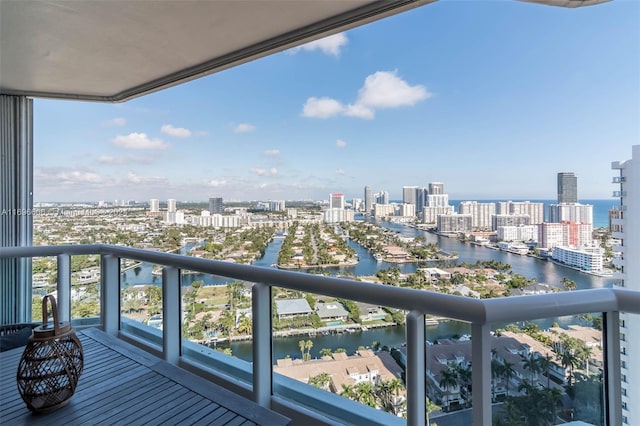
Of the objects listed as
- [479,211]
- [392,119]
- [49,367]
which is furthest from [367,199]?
[49,367]

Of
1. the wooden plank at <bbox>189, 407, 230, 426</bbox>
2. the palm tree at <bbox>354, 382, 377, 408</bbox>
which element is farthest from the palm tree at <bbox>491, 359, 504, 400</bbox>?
the wooden plank at <bbox>189, 407, 230, 426</bbox>

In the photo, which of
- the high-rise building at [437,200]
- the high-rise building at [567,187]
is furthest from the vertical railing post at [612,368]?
the high-rise building at [437,200]

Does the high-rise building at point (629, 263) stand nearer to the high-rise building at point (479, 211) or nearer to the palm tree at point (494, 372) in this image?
the palm tree at point (494, 372)

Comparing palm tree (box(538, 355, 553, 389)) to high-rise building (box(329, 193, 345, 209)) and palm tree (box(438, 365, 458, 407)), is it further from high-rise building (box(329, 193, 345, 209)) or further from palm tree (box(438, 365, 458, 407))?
high-rise building (box(329, 193, 345, 209))

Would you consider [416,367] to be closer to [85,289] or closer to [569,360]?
[569,360]

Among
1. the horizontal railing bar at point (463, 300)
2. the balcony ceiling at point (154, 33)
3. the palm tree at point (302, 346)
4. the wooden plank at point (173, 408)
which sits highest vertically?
the balcony ceiling at point (154, 33)

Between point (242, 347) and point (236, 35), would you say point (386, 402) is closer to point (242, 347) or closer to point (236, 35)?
point (242, 347)
